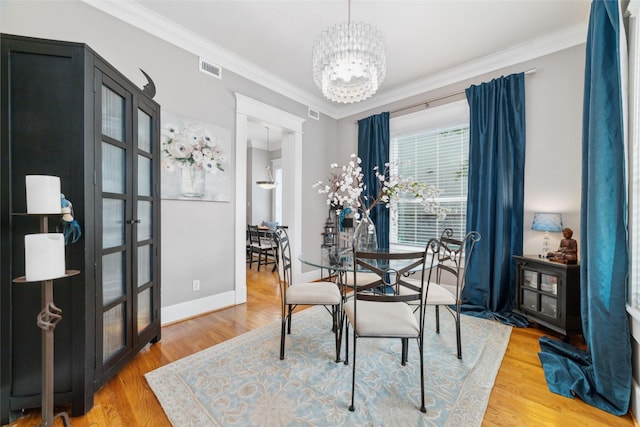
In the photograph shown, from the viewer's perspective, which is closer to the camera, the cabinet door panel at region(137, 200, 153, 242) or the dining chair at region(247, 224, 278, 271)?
the cabinet door panel at region(137, 200, 153, 242)

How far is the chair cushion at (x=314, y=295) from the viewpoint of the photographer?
6.68 ft

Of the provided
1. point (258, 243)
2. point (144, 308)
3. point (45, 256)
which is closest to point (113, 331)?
point (144, 308)

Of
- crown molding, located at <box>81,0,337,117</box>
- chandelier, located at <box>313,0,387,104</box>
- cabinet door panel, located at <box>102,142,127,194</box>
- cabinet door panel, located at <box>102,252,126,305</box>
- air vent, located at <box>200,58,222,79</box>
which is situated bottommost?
cabinet door panel, located at <box>102,252,126,305</box>

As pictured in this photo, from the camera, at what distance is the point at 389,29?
258 centimetres

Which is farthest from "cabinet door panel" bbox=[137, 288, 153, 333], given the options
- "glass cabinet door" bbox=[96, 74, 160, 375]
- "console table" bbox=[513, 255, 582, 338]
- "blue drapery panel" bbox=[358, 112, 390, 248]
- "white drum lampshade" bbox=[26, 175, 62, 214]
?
"console table" bbox=[513, 255, 582, 338]

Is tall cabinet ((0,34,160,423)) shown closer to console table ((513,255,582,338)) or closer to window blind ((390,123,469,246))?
window blind ((390,123,469,246))

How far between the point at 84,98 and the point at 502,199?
3.70m

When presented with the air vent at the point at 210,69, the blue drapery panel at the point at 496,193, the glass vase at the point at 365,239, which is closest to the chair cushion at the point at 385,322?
the glass vase at the point at 365,239

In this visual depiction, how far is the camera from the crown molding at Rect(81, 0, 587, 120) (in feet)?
7.67

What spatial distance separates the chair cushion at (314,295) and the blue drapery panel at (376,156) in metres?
2.06

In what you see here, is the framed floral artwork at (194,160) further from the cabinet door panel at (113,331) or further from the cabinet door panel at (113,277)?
the cabinet door panel at (113,331)

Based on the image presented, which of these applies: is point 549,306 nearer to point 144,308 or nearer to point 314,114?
point 144,308

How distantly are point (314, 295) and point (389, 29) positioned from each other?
2704 mm

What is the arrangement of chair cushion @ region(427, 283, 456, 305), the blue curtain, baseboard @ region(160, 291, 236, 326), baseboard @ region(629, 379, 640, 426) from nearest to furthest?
baseboard @ region(629, 379, 640, 426), the blue curtain, chair cushion @ region(427, 283, 456, 305), baseboard @ region(160, 291, 236, 326)
